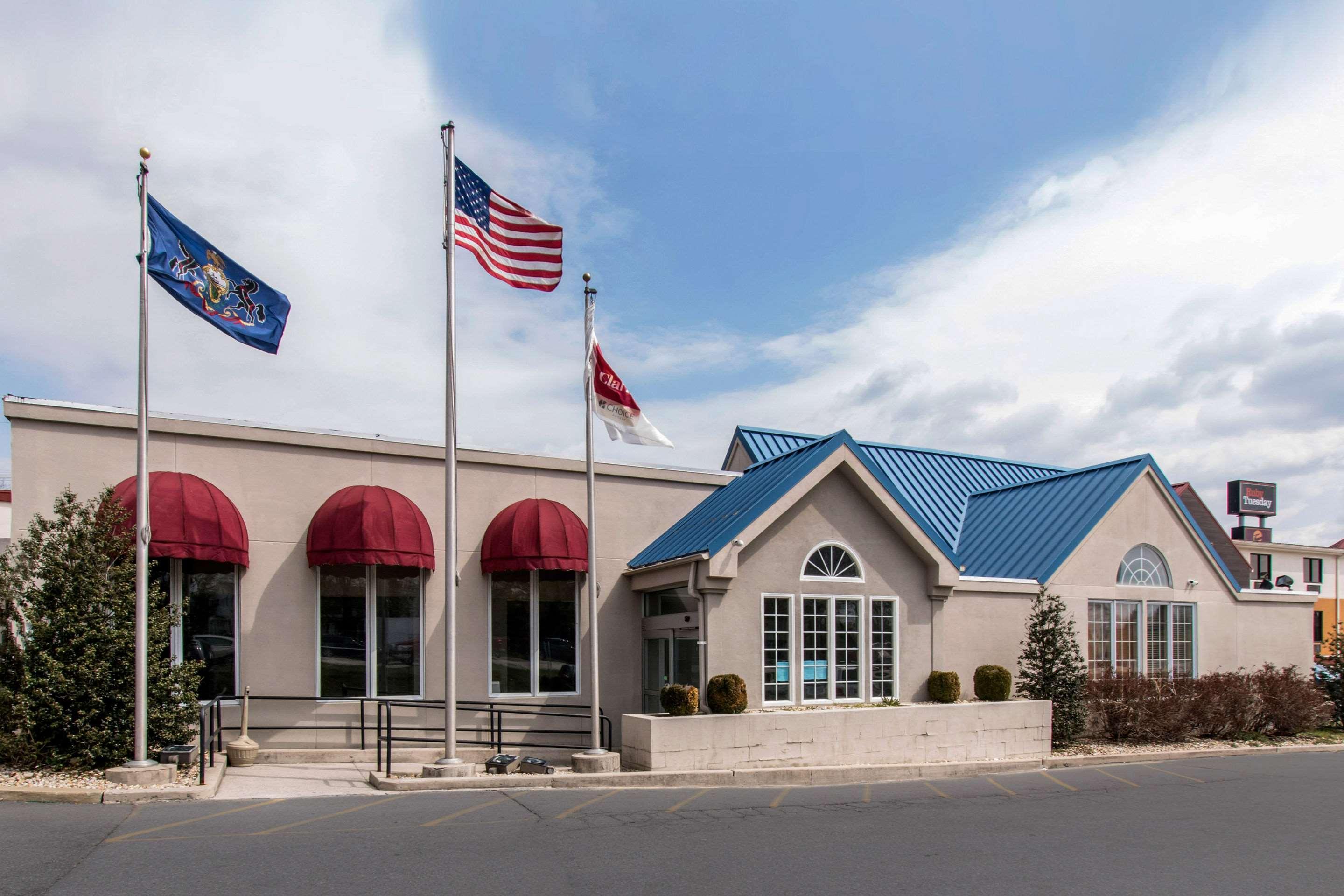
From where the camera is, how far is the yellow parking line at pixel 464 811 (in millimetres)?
11660

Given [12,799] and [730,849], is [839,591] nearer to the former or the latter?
[730,849]

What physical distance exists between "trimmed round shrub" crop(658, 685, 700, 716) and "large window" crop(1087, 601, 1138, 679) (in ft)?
34.5

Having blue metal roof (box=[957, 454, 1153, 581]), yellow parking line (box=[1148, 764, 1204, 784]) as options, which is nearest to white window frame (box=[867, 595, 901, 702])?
blue metal roof (box=[957, 454, 1153, 581])

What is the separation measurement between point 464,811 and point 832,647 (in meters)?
8.49

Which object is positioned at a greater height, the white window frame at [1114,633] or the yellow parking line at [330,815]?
the white window frame at [1114,633]

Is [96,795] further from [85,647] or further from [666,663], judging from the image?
[666,663]

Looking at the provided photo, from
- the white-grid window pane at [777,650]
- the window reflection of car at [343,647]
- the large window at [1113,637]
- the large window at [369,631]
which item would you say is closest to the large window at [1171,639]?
the large window at [1113,637]

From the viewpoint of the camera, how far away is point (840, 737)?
57.7ft

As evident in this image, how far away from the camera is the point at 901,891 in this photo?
9.16 meters

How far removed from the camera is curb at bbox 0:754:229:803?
12320mm

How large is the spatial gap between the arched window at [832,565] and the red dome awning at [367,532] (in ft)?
22.5

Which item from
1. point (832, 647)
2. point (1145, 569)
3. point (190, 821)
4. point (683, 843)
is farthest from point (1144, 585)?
point (190, 821)

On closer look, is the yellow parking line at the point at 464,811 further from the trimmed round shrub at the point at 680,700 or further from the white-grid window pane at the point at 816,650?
the white-grid window pane at the point at 816,650

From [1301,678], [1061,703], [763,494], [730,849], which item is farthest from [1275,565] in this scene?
[730,849]
